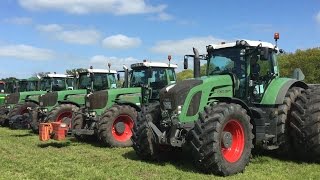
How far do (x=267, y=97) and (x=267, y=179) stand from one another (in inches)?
94.7

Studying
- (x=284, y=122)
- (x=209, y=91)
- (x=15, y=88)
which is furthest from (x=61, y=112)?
(x=15, y=88)

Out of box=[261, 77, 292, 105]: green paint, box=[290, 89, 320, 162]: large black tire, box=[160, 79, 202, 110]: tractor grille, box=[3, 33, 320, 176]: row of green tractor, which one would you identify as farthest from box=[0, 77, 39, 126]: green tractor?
box=[290, 89, 320, 162]: large black tire

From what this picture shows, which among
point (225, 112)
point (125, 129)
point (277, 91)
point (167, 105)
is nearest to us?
point (225, 112)

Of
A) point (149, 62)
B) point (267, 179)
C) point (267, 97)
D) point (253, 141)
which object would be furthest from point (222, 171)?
point (149, 62)

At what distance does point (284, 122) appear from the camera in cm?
930

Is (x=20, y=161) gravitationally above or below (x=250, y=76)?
below

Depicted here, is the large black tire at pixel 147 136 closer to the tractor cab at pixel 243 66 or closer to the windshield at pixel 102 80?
the tractor cab at pixel 243 66

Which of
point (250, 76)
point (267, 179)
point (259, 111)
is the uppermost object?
point (250, 76)

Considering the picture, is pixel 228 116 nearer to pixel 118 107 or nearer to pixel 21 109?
pixel 118 107

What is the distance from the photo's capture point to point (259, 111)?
29.9 ft

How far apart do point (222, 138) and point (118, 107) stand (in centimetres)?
502

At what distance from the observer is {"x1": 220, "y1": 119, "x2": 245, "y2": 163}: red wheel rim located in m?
8.15

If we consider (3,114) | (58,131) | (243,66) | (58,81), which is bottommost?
(3,114)

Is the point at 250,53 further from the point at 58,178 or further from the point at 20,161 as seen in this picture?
the point at 20,161
